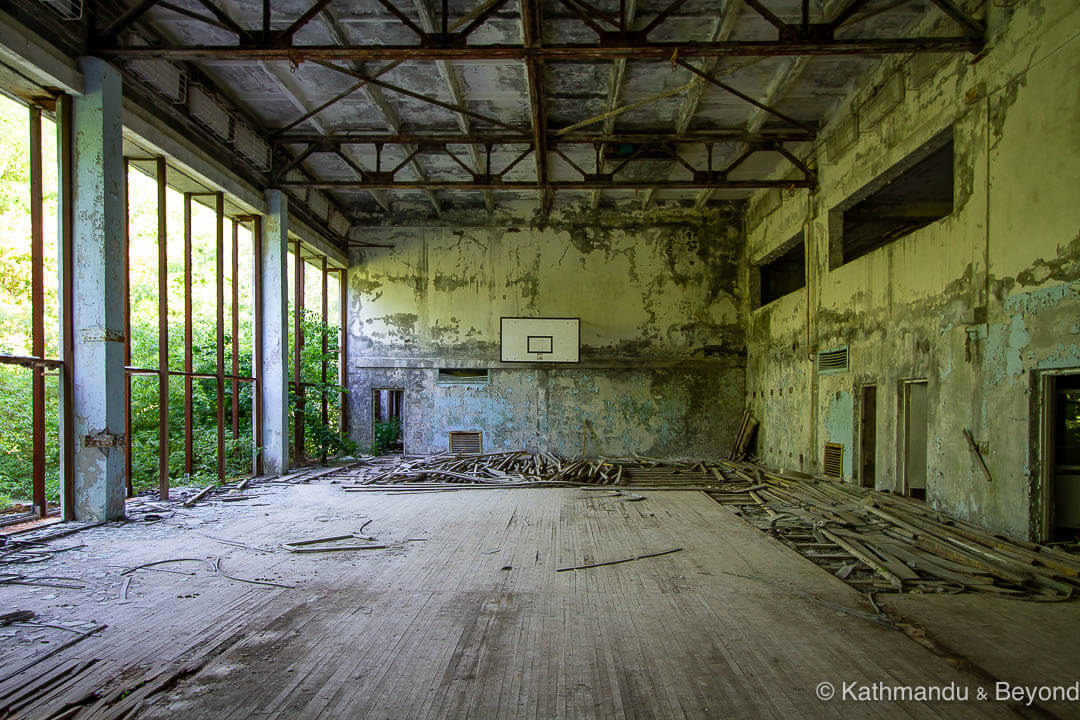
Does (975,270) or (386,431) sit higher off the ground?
(975,270)

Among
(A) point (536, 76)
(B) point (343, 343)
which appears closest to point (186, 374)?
(B) point (343, 343)

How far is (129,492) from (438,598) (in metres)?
6.28

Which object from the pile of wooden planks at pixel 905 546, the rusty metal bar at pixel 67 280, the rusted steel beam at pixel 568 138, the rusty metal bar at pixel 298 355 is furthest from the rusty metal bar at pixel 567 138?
the pile of wooden planks at pixel 905 546

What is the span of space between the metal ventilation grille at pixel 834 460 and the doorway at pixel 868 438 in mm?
630

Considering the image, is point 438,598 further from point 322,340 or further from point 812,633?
point 322,340

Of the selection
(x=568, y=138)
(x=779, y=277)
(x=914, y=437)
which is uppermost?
(x=568, y=138)

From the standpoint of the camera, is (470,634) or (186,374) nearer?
(470,634)

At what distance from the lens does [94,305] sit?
7.10 m

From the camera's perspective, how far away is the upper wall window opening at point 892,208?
33.6 ft

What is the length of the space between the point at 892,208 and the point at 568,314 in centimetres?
743

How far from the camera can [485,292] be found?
53.4 ft

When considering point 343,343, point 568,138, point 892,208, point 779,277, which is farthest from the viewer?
point 343,343

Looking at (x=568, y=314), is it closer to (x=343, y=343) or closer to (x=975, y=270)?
(x=343, y=343)

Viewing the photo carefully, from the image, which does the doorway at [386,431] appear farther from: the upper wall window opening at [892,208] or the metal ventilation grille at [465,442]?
the upper wall window opening at [892,208]
